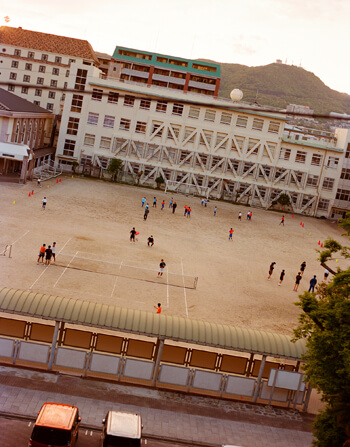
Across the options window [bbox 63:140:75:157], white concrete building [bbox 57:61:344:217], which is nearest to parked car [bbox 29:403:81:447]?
white concrete building [bbox 57:61:344:217]

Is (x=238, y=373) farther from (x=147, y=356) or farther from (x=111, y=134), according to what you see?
(x=111, y=134)

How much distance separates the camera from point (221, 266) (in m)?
35.0

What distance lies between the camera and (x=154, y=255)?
34562 mm

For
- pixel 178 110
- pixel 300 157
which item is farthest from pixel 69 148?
pixel 300 157

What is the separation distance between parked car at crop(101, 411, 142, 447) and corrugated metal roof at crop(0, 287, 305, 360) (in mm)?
3628

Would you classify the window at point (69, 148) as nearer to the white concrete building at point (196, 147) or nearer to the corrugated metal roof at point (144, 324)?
the white concrete building at point (196, 147)

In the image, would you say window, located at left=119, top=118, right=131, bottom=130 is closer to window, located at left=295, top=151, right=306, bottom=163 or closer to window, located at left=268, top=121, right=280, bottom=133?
window, located at left=268, top=121, right=280, bottom=133

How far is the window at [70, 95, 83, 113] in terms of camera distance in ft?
221

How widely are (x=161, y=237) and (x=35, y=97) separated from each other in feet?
188

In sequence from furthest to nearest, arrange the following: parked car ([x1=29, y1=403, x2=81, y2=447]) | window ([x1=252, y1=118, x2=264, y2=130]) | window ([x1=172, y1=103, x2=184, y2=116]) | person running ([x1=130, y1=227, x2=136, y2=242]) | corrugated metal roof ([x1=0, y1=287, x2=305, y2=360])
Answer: window ([x1=252, y1=118, x2=264, y2=130])
window ([x1=172, y1=103, x2=184, y2=116])
person running ([x1=130, y1=227, x2=136, y2=242])
corrugated metal roof ([x1=0, y1=287, x2=305, y2=360])
parked car ([x1=29, y1=403, x2=81, y2=447])

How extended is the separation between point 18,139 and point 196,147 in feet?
72.7

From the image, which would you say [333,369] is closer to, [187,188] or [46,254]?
[46,254]

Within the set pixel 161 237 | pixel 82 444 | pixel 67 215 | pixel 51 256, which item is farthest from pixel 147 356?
pixel 67 215

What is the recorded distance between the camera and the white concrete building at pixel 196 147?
2630 inches
